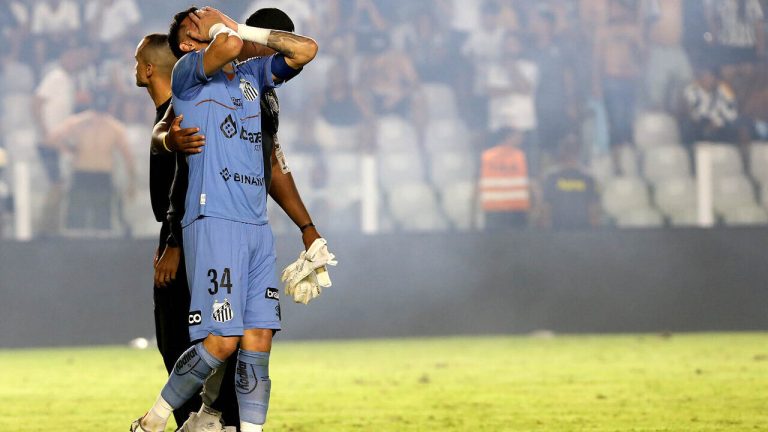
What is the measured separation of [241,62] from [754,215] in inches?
362

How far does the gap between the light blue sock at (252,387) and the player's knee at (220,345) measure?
0.15 metres

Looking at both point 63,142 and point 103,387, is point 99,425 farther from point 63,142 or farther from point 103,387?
point 63,142

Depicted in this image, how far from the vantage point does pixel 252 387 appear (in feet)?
16.9

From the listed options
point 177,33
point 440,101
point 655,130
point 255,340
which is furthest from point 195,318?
point 655,130

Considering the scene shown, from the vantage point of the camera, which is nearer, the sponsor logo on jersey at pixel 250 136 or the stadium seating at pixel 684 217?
the sponsor logo on jersey at pixel 250 136

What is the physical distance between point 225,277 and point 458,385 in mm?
4337

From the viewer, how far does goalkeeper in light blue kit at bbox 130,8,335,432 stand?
4977 mm

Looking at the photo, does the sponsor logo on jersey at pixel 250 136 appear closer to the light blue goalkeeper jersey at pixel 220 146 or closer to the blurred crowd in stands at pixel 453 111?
the light blue goalkeeper jersey at pixel 220 146

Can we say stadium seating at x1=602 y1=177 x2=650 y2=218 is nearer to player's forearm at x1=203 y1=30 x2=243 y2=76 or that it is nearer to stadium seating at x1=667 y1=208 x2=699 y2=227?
stadium seating at x1=667 y1=208 x2=699 y2=227

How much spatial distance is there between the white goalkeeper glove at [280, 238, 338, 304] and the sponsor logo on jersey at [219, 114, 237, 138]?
2.17 feet

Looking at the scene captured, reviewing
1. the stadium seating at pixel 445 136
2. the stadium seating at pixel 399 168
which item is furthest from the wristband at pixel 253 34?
the stadium seating at pixel 445 136

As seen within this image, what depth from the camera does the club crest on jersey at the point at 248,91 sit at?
512 centimetres

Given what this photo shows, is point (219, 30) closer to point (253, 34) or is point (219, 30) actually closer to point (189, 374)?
point (253, 34)

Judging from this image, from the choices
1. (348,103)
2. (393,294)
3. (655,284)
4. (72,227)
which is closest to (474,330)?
(393,294)
